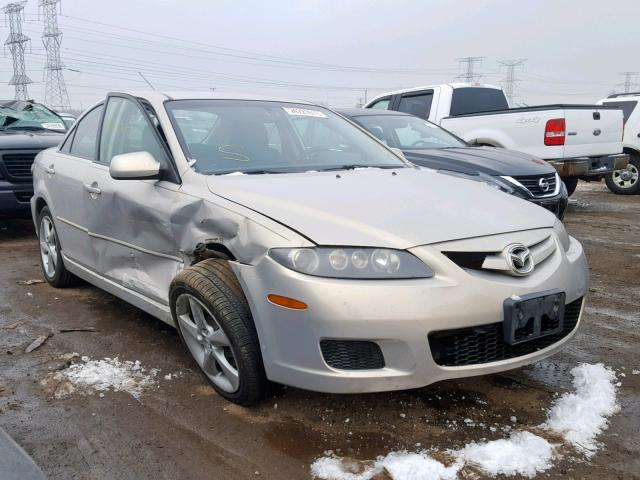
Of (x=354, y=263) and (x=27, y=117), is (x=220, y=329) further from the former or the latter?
(x=27, y=117)

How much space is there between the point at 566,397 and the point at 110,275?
8.95ft

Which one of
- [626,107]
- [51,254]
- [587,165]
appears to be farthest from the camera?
[626,107]

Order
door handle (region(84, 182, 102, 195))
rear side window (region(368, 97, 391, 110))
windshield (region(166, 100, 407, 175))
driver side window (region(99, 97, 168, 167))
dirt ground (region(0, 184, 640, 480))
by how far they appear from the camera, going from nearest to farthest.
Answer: dirt ground (region(0, 184, 640, 480)) < windshield (region(166, 100, 407, 175)) < driver side window (region(99, 97, 168, 167)) < door handle (region(84, 182, 102, 195)) < rear side window (region(368, 97, 391, 110))

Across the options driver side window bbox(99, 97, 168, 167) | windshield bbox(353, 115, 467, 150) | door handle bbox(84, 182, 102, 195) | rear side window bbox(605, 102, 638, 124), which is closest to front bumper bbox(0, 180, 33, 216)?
driver side window bbox(99, 97, 168, 167)

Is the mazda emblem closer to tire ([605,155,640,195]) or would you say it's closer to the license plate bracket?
the license plate bracket

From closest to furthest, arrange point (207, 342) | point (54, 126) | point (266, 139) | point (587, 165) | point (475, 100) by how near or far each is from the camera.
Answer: point (207, 342) → point (266, 139) → point (587, 165) → point (54, 126) → point (475, 100)

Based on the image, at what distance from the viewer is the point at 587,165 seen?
8.05 m

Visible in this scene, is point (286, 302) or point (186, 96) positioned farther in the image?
point (186, 96)

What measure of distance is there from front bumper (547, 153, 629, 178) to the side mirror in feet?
20.6

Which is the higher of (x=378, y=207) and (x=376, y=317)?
(x=378, y=207)

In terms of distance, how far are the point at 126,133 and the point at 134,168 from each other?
81 cm

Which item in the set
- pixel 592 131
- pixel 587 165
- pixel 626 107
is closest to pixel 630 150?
pixel 626 107

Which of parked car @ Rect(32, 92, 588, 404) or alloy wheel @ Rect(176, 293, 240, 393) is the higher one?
parked car @ Rect(32, 92, 588, 404)

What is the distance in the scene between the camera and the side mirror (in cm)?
307
